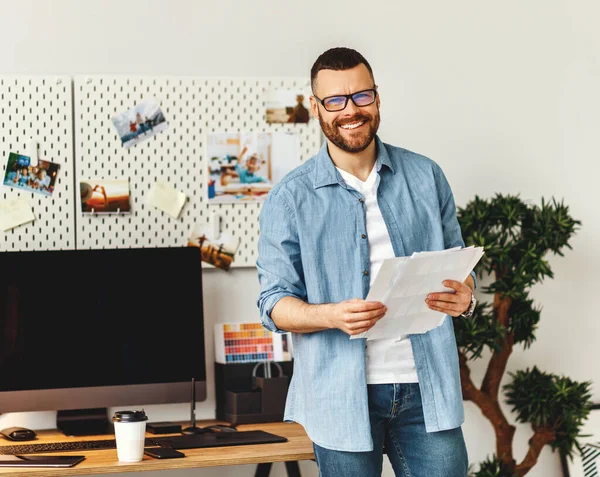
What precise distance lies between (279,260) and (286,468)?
0.81m

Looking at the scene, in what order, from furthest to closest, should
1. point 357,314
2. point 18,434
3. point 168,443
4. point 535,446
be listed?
1. point 535,446
2. point 18,434
3. point 168,443
4. point 357,314

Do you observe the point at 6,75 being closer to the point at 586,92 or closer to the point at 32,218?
the point at 32,218

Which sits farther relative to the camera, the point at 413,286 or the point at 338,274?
the point at 338,274

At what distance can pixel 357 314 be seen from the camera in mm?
1578

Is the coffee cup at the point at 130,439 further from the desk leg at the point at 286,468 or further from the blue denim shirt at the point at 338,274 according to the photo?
the desk leg at the point at 286,468

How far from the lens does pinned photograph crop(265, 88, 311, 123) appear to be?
257 cm

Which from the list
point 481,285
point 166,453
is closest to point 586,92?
point 481,285

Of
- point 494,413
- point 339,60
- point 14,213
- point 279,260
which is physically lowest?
point 494,413

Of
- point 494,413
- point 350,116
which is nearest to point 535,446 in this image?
point 494,413

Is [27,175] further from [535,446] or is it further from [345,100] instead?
[535,446]

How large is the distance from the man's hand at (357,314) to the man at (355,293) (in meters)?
0.05

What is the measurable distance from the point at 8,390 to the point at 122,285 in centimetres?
41

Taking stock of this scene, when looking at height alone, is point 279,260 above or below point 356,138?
below

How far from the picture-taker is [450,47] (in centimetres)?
271
